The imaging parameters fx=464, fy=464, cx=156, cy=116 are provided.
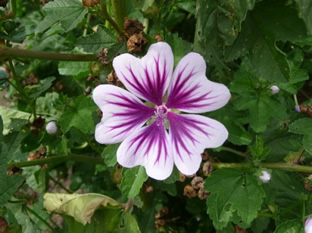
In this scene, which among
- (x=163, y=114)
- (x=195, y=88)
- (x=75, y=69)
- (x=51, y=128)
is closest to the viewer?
(x=195, y=88)

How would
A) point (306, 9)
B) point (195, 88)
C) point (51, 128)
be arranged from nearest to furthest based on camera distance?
point (306, 9) → point (195, 88) → point (51, 128)

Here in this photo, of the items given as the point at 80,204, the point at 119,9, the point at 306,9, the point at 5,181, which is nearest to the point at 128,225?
the point at 80,204

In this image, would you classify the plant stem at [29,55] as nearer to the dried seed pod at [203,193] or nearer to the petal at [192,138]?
the petal at [192,138]

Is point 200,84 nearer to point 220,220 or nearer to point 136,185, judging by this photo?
point 136,185

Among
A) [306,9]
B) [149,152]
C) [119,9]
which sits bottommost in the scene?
[149,152]

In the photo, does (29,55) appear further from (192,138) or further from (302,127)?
(302,127)

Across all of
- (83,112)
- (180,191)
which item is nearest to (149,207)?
(180,191)

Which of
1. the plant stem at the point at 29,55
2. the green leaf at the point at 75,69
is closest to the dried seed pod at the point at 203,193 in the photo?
the plant stem at the point at 29,55

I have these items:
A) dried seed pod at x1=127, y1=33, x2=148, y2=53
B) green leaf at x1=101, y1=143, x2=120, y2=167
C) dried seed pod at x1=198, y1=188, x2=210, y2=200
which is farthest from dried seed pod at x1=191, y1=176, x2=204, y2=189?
dried seed pod at x1=127, y1=33, x2=148, y2=53

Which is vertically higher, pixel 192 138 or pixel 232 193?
pixel 192 138
